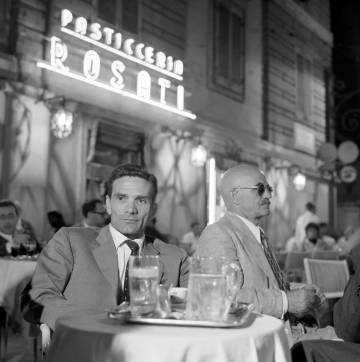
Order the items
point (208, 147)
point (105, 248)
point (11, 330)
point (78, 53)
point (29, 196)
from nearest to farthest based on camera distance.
→ point (105, 248) < point (11, 330) < point (29, 196) < point (78, 53) < point (208, 147)

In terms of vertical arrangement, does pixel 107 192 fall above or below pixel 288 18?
below

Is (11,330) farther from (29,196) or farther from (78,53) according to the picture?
(78,53)

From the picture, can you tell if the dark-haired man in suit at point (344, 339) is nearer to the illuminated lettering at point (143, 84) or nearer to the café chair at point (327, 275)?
the café chair at point (327, 275)

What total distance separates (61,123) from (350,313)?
598cm

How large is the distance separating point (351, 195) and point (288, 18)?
739 centimetres

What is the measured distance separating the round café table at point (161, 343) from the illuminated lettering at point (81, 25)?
6.64m

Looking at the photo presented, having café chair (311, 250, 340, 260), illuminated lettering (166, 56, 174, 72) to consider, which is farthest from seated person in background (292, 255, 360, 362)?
illuminated lettering (166, 56, 174, 72)

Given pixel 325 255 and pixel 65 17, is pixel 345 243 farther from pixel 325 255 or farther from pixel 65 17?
pixel 65 17

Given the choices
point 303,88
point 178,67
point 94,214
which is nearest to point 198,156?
point 178,67

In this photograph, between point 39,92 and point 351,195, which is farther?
point 351,195

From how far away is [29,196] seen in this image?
24.0ft

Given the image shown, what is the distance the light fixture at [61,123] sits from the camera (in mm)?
7402

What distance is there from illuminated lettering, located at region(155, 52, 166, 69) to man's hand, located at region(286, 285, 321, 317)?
7206 millimetres

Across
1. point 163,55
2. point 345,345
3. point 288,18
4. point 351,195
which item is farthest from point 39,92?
point 351,195
